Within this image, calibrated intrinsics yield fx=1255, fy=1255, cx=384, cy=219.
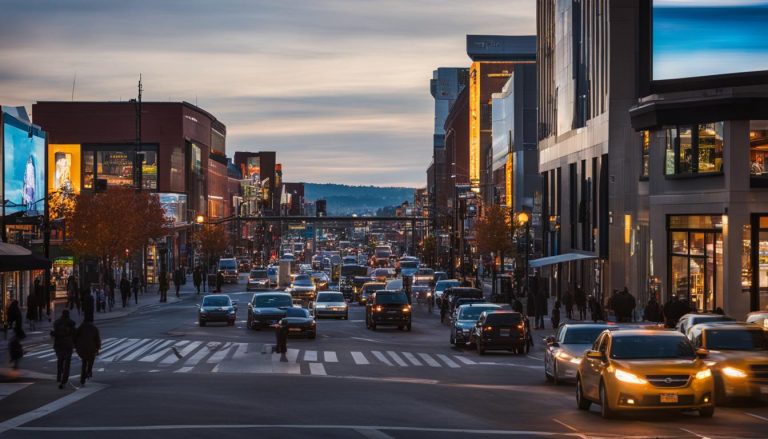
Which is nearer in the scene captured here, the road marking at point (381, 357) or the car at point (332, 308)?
the road marking at point (381, 357)

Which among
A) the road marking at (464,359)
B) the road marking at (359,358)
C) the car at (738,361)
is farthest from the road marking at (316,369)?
the car at (738,361)

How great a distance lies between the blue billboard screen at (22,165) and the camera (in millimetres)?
72375

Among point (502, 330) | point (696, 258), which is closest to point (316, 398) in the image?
point (502, 330)

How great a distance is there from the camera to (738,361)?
24.5 m

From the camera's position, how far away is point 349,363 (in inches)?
1478

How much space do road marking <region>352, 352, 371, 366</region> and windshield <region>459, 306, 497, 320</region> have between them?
522 centimetres

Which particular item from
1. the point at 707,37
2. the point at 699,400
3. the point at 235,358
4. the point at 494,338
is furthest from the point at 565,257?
the point at 699,400

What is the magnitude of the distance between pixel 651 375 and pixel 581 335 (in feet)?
27.6

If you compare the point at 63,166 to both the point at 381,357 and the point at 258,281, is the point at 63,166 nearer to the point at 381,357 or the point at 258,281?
the point at 258,281

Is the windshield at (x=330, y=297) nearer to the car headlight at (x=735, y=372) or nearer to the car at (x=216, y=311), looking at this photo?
the car at (x=216, y=311)

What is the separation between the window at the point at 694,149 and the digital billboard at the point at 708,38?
3.62 metres

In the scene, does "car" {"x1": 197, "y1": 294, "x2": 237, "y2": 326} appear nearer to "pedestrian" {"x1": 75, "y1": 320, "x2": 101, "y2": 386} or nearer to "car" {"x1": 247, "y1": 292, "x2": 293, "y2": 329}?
"car" {"x1": 247, "y1": 292, "x2": 293, "y2": 329}

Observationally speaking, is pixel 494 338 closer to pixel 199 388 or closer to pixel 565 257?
pixel 199 388

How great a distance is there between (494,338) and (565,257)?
2786 centimetres
